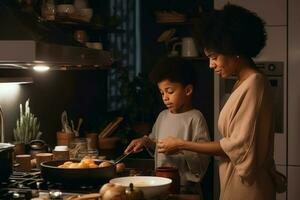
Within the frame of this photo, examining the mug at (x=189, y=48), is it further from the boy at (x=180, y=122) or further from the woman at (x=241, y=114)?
the woman at (x=241, y=114)

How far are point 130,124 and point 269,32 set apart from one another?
1397 mm

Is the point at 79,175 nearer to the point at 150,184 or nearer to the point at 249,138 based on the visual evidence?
the point at 150,184

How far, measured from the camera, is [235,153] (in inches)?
89.0

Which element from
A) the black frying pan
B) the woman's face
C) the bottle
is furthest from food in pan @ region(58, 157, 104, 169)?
the bottle

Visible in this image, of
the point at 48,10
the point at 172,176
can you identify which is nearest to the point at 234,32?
the point at 172,176

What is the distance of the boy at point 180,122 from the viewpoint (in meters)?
2.60

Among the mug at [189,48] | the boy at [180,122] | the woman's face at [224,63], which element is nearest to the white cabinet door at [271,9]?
the mug at [189,48]

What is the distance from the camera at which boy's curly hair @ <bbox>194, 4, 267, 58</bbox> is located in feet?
7.48

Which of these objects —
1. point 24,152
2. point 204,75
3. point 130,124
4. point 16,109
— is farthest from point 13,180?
point 204,75

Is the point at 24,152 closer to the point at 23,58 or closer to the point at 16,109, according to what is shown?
the point at 16,109

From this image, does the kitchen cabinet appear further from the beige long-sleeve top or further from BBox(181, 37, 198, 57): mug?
the beige long-sleeve top

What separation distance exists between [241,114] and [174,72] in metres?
0.55

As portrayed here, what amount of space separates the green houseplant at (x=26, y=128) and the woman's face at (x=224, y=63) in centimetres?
133

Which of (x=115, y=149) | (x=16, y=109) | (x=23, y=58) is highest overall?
(x=23, y=58)
